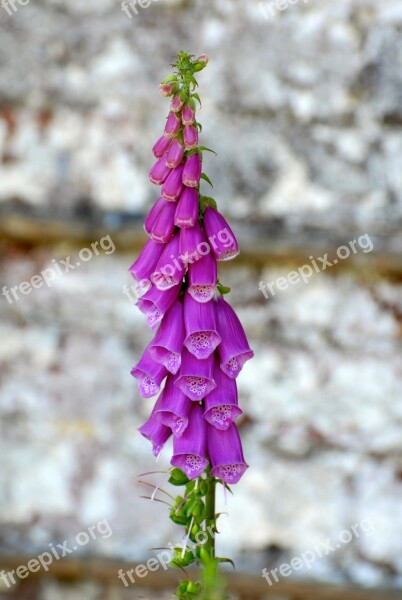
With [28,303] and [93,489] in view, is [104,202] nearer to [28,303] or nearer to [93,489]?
[28,303]

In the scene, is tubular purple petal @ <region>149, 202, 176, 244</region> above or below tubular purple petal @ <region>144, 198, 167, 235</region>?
below

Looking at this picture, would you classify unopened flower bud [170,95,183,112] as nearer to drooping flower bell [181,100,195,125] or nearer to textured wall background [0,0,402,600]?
drooping flower bell [181,100,195,125]

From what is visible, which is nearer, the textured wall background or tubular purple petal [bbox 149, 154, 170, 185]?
tubular purple petal [bbox 149, 154, 170, 185]

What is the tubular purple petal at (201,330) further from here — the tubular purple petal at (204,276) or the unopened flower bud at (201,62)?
the unopened flower bud at (201,62)

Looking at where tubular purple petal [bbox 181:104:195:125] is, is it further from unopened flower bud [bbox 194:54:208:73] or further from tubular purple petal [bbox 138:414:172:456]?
tubular purple petal [bbox 138:414:172:456]

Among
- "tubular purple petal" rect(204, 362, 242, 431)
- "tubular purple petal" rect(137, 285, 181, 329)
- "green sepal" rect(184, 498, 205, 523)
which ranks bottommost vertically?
"green sepal" rect(184, 498, 205, 523)

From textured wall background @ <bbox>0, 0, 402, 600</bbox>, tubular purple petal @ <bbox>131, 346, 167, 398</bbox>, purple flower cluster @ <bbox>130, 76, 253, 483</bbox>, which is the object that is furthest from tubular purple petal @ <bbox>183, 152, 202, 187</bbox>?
textured wall background @ <bbox>0, 0, 402, 600</bbox>
